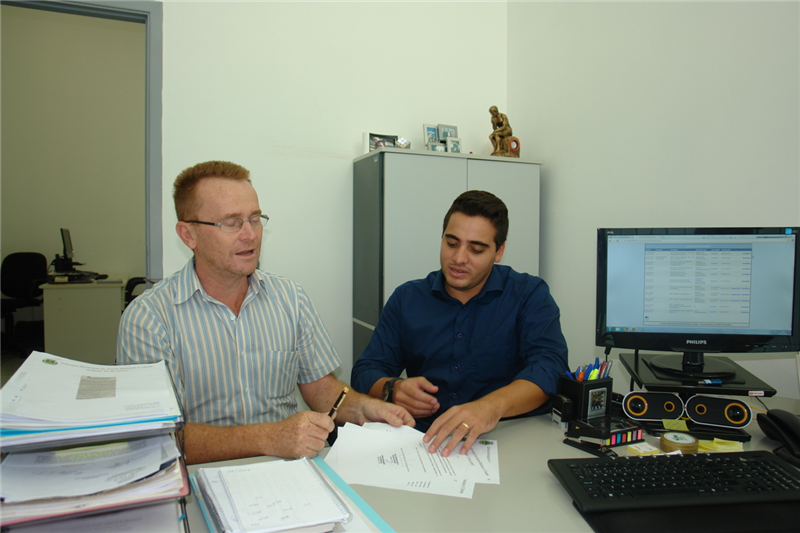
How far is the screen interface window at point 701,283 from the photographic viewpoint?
1338mm

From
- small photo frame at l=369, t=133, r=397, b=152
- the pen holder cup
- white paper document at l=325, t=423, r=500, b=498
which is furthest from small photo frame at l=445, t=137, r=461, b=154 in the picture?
white paper document at l=325, t=423, r=500, b=498

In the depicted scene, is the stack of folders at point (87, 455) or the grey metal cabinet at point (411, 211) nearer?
the stack of folders at point (87, 455)

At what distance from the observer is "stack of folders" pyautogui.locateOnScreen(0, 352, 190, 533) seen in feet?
2.14

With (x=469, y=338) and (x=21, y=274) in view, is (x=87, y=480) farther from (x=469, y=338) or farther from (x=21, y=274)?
(x=21, y=274)

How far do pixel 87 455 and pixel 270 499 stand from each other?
0.29m

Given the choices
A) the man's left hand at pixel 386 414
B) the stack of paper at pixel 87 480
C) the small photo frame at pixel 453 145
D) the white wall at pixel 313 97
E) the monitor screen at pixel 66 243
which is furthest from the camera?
the monitor screen at pixel 66 243

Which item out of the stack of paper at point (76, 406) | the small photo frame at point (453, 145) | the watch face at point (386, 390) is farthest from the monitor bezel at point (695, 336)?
the small photo frame at point (453, 145)

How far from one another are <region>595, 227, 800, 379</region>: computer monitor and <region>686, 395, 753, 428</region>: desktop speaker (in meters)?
0.07

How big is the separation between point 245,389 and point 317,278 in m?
1.49

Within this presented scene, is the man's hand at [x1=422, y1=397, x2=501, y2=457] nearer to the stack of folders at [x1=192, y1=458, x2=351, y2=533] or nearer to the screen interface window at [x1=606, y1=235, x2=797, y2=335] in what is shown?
the stack of folders at [x1=192, y1=458, x2=351, y2=533]

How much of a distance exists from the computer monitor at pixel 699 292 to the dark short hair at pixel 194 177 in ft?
3.70

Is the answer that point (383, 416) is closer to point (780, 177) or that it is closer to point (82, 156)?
point (780, 177)

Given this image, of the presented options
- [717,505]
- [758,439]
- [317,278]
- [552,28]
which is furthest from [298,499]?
[552,28]

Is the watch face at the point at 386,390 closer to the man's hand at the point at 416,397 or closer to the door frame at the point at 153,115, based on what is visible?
the man's hand at the point at 416,397
